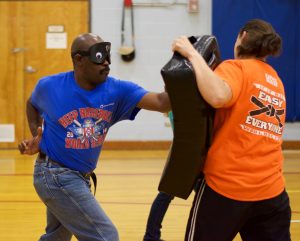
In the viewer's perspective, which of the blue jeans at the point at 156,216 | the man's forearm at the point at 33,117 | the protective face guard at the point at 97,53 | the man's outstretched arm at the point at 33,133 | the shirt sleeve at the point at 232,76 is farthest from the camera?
the blue jeans at the point at 156,216

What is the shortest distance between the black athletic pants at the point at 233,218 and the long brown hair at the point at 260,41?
68 cm

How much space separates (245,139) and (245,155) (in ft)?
0.25

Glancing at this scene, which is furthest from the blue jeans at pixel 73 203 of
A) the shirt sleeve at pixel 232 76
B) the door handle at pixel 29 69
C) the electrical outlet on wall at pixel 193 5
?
the electrical outlet on wall at pixel 193 5

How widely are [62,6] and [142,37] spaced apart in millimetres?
1464

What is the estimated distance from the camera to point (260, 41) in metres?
2.78

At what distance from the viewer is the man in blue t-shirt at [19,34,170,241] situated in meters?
3.19

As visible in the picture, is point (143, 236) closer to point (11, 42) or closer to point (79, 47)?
point (79, 47)

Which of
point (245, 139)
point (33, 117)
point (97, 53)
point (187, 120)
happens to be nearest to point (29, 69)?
point (33, 117)

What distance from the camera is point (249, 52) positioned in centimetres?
283

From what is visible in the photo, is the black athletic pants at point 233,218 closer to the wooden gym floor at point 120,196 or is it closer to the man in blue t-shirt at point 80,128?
the man in blue t-shirt at point 80,128

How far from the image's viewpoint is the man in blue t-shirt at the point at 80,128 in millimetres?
3193

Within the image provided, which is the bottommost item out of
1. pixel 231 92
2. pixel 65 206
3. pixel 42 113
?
Result: pixel 65 206

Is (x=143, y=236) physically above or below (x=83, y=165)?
below

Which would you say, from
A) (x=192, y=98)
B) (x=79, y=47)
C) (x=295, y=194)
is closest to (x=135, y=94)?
(x=79, y=47)
